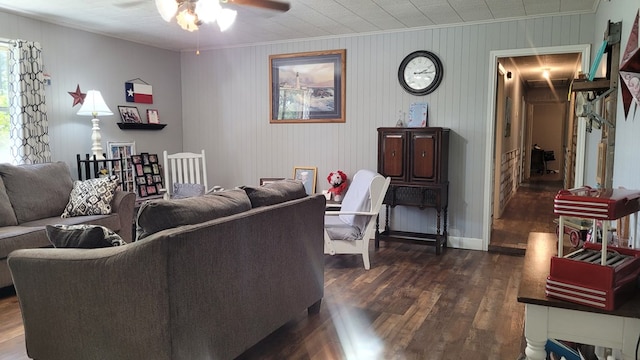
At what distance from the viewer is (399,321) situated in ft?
10.3

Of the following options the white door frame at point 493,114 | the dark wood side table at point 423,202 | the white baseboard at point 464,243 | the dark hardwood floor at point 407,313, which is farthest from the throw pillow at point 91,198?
the white door frame at point 493,114

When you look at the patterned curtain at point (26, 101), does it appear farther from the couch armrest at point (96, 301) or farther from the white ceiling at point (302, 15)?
the couch armrest at point (96, 301)

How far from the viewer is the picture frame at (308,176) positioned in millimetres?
5871

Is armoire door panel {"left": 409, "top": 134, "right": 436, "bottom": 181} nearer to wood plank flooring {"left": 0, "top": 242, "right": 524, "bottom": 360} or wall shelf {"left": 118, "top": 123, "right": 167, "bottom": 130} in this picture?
wood plank flooring {"left": 0, "top": 242, "right": 524, "bottom": 360}

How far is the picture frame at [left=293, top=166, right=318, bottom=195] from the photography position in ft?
19.3

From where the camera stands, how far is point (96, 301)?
84.0 inches

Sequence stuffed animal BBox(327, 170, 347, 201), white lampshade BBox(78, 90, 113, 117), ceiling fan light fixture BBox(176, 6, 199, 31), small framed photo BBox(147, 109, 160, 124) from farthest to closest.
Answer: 1. small framed photo BBox(147, 109, 160, 124)
2. stuffed animal BBox(327, 170, 347, 201)
3. white lampshade BBox(78, 90, 113, 117)
4. ceiling fan light fixture BBox(176, 6, 199, 31)

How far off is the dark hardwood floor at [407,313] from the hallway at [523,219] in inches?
3.3

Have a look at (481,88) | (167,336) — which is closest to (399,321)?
(167,336)

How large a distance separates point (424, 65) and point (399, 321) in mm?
3050

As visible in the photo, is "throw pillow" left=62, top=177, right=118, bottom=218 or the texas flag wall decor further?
the texas flag wall decor

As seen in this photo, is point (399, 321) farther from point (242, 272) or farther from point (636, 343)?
point (636, 343)

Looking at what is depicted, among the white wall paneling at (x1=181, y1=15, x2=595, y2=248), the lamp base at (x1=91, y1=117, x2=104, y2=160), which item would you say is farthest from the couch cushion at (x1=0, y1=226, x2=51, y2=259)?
the white wall paneling at (x1=181, y1=15, x2=595, y2=248)

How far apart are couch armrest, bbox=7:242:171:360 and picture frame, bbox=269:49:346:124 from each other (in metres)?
3.91
